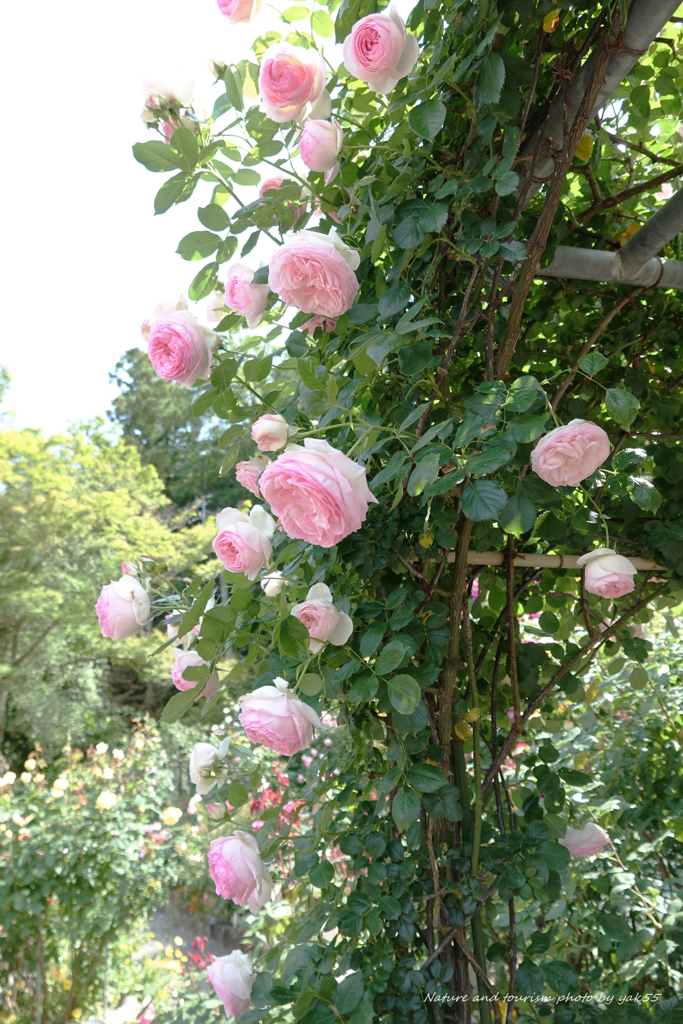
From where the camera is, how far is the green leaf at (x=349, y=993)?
0.71 m

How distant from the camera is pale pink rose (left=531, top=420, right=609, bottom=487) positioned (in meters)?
0.59

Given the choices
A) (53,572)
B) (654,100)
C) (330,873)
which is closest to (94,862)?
(330,873)

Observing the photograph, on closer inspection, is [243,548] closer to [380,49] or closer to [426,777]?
[426,777]

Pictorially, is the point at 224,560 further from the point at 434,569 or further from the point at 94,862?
the point at 94,862

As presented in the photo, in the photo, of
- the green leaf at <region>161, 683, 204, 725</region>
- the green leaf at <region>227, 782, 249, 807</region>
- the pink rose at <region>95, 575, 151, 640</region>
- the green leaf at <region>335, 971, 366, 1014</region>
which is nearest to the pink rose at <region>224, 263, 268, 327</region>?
the pink rose at <region>95, 575, 151, 640</region>

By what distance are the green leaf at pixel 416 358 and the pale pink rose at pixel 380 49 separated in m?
0.26

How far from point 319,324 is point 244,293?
4.1 inches

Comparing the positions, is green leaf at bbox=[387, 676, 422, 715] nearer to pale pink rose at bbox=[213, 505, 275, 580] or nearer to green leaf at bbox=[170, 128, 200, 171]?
pale pink rose at bbox=[213, 505, 275, 580]

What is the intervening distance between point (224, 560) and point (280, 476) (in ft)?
0.61

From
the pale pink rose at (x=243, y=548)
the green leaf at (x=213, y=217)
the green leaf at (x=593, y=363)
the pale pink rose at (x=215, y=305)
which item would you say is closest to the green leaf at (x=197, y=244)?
the green leaf at (x=213, y=217)

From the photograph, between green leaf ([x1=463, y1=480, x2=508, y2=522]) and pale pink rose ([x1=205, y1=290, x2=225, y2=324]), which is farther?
pale pink rose ([x1=205, y1=290, x2=225, y2=324])

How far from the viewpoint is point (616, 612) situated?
107 cm

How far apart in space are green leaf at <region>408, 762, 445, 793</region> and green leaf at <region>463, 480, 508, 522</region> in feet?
0.97

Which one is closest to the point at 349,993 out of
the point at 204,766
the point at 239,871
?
the point at 239,871
